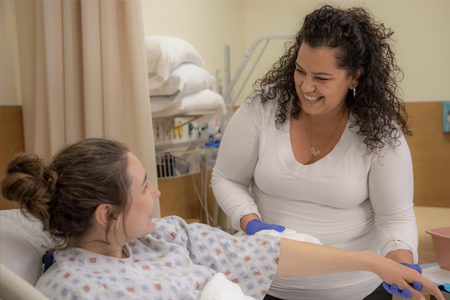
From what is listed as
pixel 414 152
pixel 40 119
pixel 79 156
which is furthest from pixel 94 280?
pixel 414 152

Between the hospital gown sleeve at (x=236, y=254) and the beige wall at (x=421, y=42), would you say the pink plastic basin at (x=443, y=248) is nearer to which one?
the hospital gown sleeve at (x=236, y=254)

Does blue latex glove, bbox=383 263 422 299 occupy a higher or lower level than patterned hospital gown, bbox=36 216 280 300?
lower

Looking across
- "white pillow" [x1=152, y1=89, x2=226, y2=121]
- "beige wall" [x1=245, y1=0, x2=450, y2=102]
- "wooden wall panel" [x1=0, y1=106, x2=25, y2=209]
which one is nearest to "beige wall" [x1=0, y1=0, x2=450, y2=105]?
"beige wall" [x1=245, y1=0, x2=450, y2=102]

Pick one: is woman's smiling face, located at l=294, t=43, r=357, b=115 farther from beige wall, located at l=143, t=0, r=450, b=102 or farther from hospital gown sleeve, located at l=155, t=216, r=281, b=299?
beige wall, located at l=143, t=0, r=450, b=102

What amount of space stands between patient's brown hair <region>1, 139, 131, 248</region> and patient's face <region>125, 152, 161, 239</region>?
19mm

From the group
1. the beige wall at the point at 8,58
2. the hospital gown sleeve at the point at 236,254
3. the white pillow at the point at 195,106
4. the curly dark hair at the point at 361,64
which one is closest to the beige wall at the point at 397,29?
the white pillow at the point at 195,106

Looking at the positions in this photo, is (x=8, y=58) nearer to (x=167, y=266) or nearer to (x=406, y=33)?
(x=167, y=266)

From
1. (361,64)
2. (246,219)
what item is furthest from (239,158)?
(361,64)

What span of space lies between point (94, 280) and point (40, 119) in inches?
38.5

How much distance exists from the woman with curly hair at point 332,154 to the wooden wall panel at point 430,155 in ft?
6.57

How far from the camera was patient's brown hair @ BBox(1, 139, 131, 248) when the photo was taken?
89 centimetres

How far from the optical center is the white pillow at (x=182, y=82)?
2.00 meters

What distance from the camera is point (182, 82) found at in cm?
200

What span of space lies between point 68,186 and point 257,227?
0.56m
